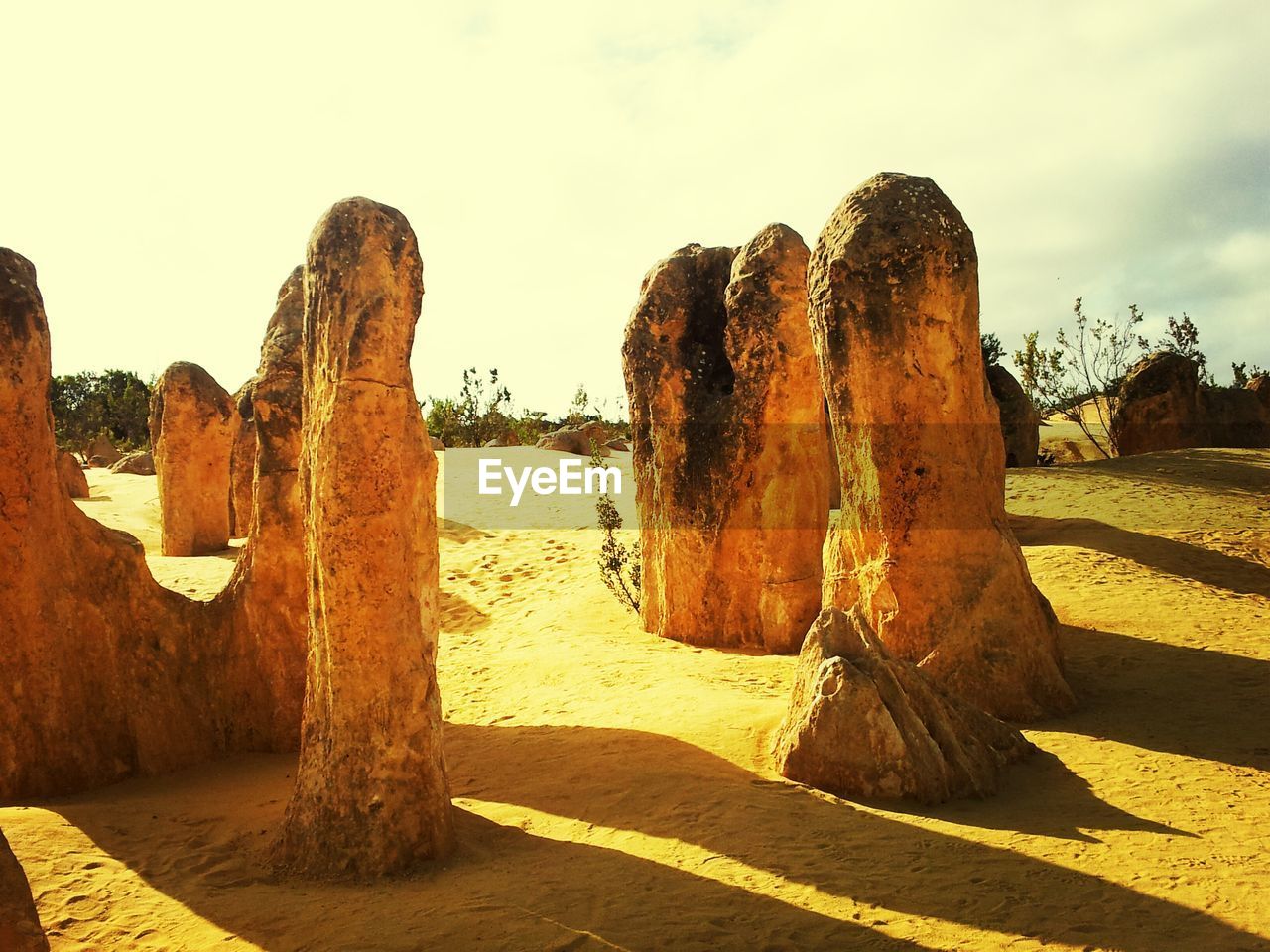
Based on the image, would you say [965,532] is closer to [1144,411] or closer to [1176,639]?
[1176,639]

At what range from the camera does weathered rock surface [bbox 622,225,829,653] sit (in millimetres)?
8508

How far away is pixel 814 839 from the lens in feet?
13.9

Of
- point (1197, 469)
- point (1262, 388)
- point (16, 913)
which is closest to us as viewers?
point (16, 913)

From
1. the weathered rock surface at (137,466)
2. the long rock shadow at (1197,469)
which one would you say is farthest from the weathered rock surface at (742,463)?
the weathered rock surface at (137,466)

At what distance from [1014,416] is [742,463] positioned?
8293 mm

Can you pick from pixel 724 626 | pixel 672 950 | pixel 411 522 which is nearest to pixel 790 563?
pixel 724 626

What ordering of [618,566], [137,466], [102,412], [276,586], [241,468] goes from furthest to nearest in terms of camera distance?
[102,412]
[137,466]
[241,468]
[618,566]
[276,586]

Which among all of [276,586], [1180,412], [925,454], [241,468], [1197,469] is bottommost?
[276,586]

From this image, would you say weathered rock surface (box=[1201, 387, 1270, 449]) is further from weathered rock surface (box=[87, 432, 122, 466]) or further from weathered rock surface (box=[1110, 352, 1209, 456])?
weathered rock surface (box=[87, 432, 122, 466])

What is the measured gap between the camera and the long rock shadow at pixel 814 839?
11.3 feet

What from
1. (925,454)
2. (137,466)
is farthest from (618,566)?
(137,466)

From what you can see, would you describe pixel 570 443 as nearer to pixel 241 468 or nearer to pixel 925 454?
pixel 241 468

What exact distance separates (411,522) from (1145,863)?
3.18m

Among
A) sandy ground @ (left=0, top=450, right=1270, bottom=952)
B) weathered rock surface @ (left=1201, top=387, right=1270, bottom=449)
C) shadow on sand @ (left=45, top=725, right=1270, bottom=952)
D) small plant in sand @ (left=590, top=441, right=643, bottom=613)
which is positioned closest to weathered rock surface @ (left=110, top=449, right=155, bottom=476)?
small plant in sand @ (left=590, top=441, right=643, bottom=613)
